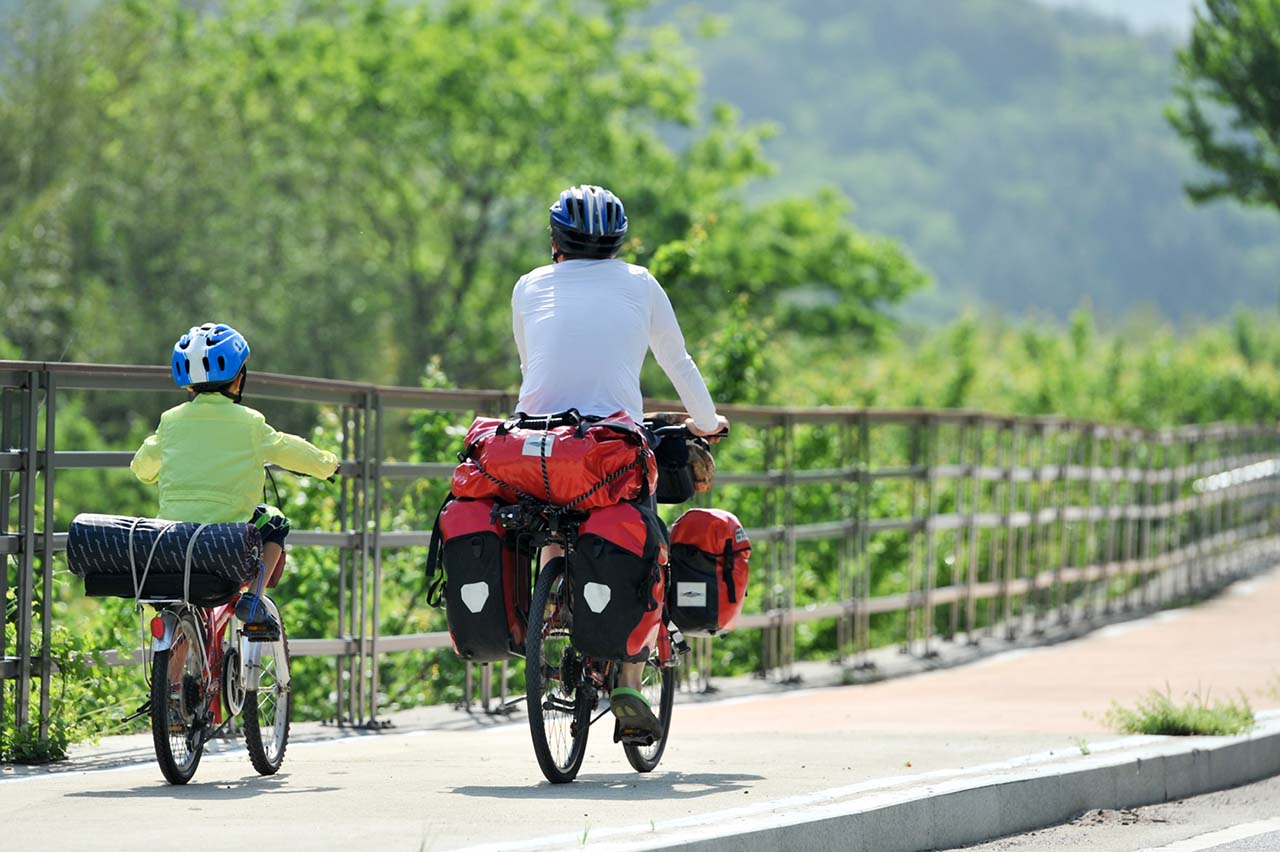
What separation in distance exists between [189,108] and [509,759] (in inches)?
1585

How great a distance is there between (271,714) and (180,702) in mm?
600

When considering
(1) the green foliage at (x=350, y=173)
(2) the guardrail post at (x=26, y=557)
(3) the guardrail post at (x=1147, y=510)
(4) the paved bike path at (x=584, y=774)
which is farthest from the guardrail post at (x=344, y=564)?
(1) the green foliage at (x=350, y=173)

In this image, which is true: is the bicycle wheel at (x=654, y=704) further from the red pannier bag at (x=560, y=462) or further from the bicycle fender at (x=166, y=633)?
the bicycle fender at (x=166, y=633)

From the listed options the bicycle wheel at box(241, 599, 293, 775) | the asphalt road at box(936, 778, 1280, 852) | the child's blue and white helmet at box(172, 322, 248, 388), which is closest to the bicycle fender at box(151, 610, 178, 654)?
the bicycle wheel at box(241, 599, 293, 775)

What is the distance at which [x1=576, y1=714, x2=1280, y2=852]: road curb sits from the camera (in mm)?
5961

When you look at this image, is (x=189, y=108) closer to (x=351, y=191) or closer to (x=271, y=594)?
(x=351, y=191)

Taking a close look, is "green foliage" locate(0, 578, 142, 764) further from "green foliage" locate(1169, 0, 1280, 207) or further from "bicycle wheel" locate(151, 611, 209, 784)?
"green foliage" locate(1169, 0, 1280, 207)

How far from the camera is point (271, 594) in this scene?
12.6 m

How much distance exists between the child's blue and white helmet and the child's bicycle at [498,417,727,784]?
3.63 ft

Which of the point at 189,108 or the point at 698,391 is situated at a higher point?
the point at 189,108

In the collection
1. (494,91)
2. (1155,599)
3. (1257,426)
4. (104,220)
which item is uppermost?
(494,91)

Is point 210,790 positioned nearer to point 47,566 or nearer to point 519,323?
point 47,566

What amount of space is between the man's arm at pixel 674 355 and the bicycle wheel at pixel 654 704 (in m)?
0.91

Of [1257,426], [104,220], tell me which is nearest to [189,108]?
[104,220]
